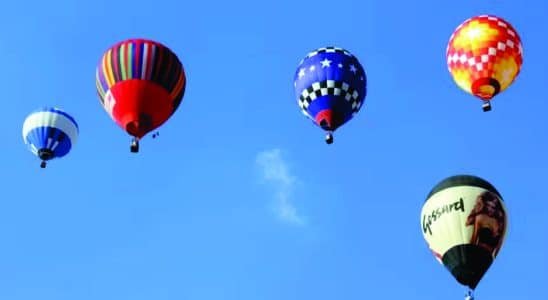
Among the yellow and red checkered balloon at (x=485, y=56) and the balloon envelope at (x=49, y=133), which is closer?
the yellow and red checkered balloon at (x=485, y=56)

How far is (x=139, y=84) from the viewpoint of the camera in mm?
32438

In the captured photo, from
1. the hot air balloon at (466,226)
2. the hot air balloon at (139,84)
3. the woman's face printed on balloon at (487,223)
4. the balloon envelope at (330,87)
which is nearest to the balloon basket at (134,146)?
the hot air balloon at (139,84)

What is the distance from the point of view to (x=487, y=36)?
35000 mm

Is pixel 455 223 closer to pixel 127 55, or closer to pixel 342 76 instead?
pixel 342 76

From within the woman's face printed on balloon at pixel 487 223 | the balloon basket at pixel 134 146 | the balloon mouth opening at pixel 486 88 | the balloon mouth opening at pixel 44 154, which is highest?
the balloon mouth opening at pixel 44 154

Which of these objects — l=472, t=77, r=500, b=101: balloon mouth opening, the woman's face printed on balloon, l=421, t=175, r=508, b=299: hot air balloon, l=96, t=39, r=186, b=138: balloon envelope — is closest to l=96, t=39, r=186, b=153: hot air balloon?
l=96, t=39, r=186, b=138: balloon envelope

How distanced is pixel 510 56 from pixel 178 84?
969cm

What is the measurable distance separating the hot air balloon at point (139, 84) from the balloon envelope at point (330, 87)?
4042mm

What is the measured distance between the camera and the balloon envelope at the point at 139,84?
Result: 1278 inches

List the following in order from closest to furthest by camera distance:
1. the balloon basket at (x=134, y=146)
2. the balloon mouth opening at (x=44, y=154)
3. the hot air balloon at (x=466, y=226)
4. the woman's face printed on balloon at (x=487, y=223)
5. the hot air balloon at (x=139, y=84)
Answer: the hot air balloon at (x=466, y=226)
the woman's face printed on balloon at (x=487, y=223)
the hot air balloon at (x=139, y=84)
the balloon basket at (x=134, y=146)
the balloon mouth opening at (x=44, y=154)

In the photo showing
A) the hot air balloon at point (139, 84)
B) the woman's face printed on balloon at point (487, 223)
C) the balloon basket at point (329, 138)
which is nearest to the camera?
the woman's face printed on balloon at point (487, 223)

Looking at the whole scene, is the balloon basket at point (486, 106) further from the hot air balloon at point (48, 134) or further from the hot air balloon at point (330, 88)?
the hot air balloon at point (48, 134)

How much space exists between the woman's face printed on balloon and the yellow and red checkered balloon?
5318mm

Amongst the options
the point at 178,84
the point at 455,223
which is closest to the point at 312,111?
the point at 178,84
